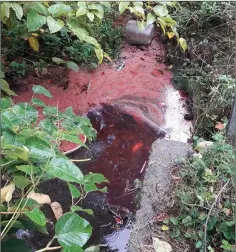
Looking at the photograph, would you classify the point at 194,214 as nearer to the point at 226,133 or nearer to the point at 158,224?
the point at 158,224

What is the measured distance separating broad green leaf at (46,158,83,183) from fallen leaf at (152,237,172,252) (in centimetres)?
73

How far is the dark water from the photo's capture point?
67.5 inches

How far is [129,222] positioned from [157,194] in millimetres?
277

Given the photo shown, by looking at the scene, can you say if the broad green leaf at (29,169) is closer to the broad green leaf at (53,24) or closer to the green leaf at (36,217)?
the green leaf at (36,217)

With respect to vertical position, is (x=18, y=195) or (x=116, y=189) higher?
(x=18, y=195)

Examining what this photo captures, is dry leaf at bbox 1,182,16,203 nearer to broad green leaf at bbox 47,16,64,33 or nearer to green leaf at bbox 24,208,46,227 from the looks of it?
green leaf at bbox 24,208,46,227

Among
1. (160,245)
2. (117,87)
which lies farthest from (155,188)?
(117,87)

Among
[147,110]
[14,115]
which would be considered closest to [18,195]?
[14,115]

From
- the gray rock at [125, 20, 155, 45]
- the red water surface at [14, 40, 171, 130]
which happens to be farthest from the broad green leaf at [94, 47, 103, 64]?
the gray rock at [125, 20, 155, 45]

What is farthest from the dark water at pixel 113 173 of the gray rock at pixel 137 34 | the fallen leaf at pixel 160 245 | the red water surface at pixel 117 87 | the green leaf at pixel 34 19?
the gray rock at pixel 137 34

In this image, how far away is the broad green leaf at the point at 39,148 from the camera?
0.76m

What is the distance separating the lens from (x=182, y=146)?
6.34ft

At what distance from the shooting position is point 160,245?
4.54 ft

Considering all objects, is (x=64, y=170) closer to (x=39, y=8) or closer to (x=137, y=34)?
(x=39, y=8)
